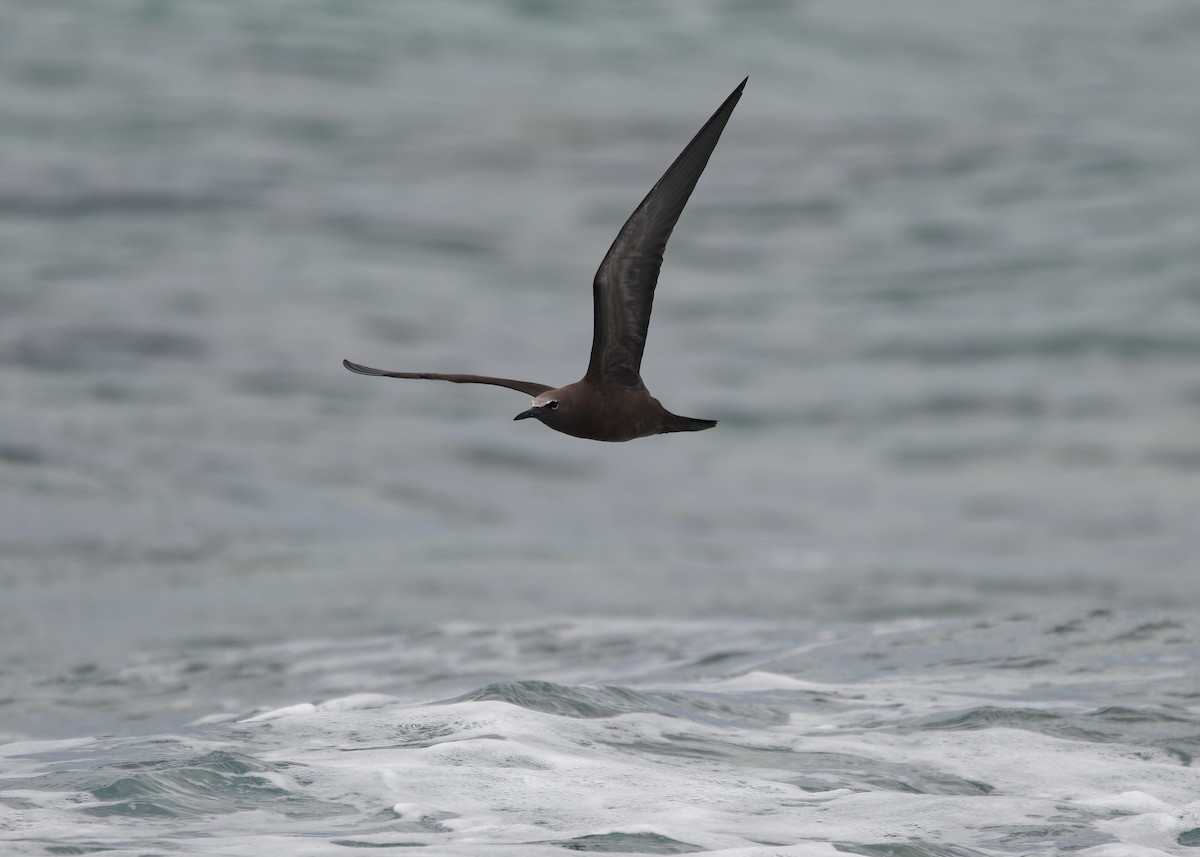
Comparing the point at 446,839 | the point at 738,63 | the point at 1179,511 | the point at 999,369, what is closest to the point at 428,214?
the point at 738,63

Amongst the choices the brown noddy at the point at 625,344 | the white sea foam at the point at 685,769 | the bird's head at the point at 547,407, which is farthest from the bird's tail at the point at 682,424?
the white sea foam at the point at 685,769

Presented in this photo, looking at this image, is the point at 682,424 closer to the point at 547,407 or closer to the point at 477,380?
the point at 547,407

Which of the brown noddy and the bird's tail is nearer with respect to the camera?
the brown noddy

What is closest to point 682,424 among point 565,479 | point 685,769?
point 685,769

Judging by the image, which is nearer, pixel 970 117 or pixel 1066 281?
pixel 1066 281

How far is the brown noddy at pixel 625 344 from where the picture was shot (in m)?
8.29

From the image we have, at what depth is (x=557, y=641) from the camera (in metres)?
20.3

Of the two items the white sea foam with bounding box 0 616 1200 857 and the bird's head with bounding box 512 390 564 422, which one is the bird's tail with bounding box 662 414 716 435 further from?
the white sea foam with bounding box 0 616 1200 857

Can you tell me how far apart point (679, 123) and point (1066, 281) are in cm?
994

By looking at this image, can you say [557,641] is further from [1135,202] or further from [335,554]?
[1135,202]

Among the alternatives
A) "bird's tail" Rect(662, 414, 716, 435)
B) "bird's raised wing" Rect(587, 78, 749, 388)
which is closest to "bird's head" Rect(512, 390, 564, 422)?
"bird's raised wing" Rect(587, 78, 749, 388)

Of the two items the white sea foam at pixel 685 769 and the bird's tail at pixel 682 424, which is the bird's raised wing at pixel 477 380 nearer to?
the bird's tail at pixel 682 424

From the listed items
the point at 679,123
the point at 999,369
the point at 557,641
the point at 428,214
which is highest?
the point at 679,123

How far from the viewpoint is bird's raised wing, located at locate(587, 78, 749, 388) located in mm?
8609
